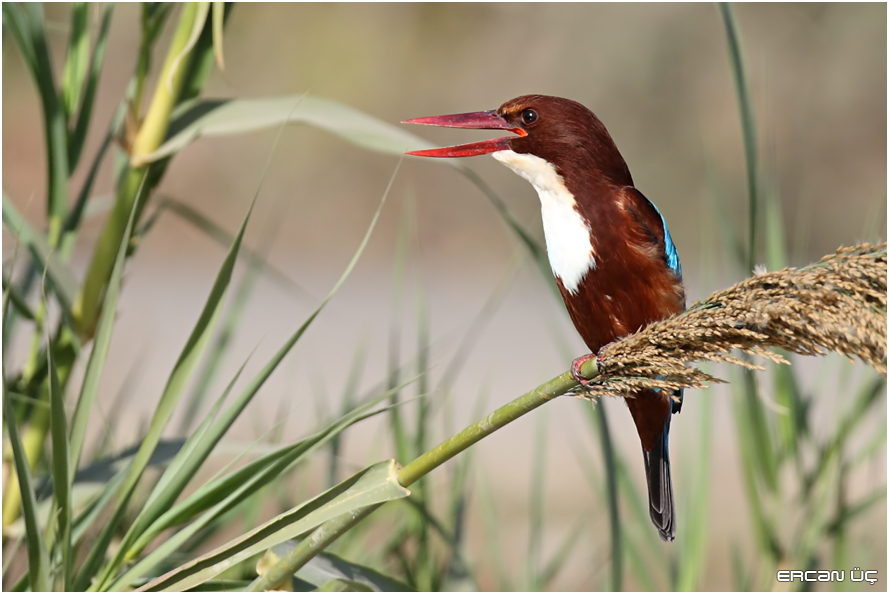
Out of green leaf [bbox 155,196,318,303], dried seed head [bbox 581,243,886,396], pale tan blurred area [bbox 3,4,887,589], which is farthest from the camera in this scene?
pale tan blurred area [bbox 3,4,887,589]

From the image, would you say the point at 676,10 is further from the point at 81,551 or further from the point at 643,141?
the point at 81,551

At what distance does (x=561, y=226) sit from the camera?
747 mm

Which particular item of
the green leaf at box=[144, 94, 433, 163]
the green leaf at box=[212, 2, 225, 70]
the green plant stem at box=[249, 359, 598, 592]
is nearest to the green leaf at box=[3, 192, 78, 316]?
the green leaf at box=[144, 94, 433, 163]

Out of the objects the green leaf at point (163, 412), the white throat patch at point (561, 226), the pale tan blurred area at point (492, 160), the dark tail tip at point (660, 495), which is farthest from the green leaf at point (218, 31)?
the pale tan blurred area at point (492, 160)

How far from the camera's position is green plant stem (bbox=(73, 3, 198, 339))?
0.81m

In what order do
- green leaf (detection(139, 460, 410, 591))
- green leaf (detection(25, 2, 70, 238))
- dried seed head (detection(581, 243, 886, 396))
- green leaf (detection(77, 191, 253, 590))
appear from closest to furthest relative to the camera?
dried seed head (detection(581, 243, 886, 396)) → green leaf (detection(139, 460, 410, 591)) → green leaf (detection(77, 191, 253, 590)) → green leaf (detection(25, 2, 70, 238))

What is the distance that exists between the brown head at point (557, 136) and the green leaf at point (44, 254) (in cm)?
38

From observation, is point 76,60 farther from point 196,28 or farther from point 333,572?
point 333,572

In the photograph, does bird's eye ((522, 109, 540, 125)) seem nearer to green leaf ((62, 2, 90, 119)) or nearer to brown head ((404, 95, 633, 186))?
brown head ((404, 95, 633, 186))

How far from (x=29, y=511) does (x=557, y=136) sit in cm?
50

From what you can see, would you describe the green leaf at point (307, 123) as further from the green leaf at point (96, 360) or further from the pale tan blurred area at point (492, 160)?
the pale tan blurred area at point (492, 160)

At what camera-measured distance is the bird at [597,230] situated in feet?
2.42

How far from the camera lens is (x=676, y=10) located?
4.09 meters

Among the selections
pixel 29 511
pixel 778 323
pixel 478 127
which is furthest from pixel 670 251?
pixel 29 511
